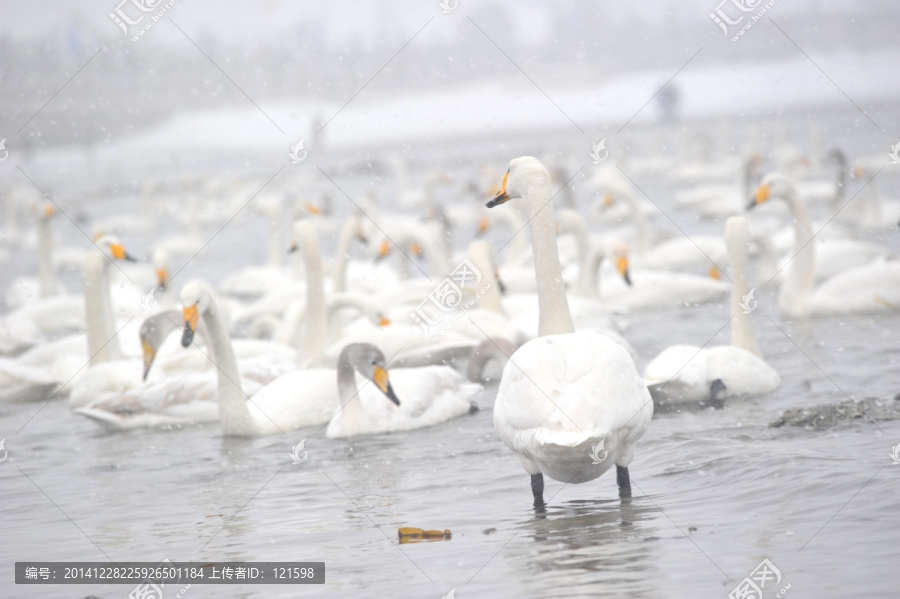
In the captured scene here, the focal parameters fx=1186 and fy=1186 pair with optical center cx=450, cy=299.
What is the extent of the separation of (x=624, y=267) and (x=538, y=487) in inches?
219

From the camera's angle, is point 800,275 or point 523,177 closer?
point 523,177

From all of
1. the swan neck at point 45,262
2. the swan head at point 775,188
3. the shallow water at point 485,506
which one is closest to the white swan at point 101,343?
the shallow water at point 485,506

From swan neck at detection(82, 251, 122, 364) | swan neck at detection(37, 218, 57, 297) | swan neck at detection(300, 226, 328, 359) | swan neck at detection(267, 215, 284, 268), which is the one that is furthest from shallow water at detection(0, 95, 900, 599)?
swan neck at detection(267, 215, 284, 268)

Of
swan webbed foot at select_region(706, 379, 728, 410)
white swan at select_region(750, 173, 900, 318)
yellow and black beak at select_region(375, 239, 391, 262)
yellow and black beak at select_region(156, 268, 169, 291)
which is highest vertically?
yellow and black beak at select_region(375, 239, 391, 262)

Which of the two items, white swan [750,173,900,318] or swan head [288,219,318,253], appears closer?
white swan [750,173,900,318]

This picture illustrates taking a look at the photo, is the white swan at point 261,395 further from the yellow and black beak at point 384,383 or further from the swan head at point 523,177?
the swan head at point 523,177

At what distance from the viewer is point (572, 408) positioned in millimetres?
5191

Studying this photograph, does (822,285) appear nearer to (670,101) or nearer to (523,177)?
(523,177)

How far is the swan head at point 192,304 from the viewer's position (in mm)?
8172

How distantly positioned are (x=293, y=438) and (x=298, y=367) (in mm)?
2119

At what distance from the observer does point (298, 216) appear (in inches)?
640

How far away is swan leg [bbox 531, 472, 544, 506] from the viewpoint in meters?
5.79

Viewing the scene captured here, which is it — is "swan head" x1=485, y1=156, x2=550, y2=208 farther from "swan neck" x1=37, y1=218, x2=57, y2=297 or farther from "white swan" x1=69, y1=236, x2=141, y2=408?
"swan neck" x1=37, y1=218, x2=57, y2=297

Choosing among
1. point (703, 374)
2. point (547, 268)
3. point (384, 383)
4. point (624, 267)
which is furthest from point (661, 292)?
point (547, 268)
